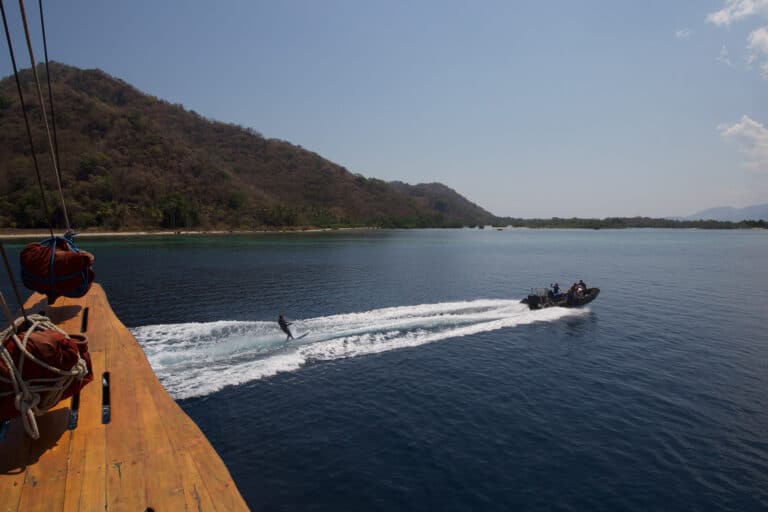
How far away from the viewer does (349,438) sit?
14.6m

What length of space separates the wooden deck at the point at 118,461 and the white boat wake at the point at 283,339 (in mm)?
11914

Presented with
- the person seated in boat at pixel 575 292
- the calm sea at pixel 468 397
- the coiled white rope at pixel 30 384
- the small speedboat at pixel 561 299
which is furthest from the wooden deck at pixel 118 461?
the person seated in boat at pixel 575 292

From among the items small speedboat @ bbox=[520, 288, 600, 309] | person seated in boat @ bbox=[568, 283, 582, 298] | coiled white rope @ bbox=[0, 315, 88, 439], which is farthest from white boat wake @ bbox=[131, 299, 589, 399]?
coiled white rope @ bbox=[0, 315, 88, 439]

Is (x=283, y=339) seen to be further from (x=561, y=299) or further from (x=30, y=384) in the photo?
(x=561, y=299)

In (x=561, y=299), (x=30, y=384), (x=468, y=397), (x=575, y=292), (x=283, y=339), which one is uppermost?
(x=30, y=384)

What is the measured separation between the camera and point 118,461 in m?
5.09

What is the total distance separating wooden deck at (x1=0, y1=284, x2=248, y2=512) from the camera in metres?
4.37

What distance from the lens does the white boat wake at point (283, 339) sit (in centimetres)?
1920

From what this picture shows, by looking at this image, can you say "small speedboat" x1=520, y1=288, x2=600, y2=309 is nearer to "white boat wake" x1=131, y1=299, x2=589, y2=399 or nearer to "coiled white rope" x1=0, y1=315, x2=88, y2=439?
"white boat wake" x1=131, y1=299, x2=589, y2=399

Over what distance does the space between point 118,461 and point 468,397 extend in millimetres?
15409

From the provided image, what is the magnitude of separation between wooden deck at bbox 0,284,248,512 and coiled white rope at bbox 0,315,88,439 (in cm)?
50

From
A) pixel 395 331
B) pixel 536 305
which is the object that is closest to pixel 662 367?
pixel 536 305

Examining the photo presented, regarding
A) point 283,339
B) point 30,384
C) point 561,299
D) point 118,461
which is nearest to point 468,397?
point 283,339

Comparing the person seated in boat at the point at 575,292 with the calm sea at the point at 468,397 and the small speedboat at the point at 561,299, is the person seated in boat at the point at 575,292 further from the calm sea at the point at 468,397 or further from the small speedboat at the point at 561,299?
the calm sea at the point at 468,397
